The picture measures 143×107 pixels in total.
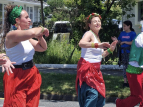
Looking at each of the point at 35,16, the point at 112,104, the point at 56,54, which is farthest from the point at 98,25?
the point at 35,16

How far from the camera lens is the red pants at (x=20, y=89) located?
149 inches

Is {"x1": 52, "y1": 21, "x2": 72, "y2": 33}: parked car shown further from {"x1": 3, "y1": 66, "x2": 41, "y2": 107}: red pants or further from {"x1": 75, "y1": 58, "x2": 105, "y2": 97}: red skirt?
{"x1": 3, "y1": 66, "x2": 41, "y2": 107}: red pants

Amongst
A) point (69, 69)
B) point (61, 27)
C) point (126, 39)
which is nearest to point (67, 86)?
point (126, 39)

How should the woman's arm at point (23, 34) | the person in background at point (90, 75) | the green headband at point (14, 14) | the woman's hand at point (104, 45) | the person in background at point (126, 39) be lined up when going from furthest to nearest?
the person in background at point (126, 39) < the person in background at point (90, 75) < the woman's hand at point (104, 45) < the green headband at point (14, 14) < the woman's arm at point (23, 34)

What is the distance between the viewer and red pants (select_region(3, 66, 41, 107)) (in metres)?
3.78

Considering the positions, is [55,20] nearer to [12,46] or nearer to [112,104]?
[112,104]

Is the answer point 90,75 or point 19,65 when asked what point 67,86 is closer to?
point 90,75

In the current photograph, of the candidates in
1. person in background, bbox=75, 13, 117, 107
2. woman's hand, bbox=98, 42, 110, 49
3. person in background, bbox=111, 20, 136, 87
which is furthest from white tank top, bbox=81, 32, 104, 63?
person in background, bbox=111, 20, 136, 87

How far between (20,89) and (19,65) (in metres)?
0.34

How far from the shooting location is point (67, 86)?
8039 mm

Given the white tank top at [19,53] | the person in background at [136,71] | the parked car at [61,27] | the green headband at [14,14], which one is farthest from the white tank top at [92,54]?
the parked car at [61,27]

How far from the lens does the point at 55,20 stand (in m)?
20.4

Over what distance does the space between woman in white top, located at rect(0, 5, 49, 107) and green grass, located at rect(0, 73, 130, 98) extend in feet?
11.5

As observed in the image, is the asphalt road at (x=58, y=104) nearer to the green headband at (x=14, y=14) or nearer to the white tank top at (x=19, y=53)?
the white tank top at (x=19, y=53)
